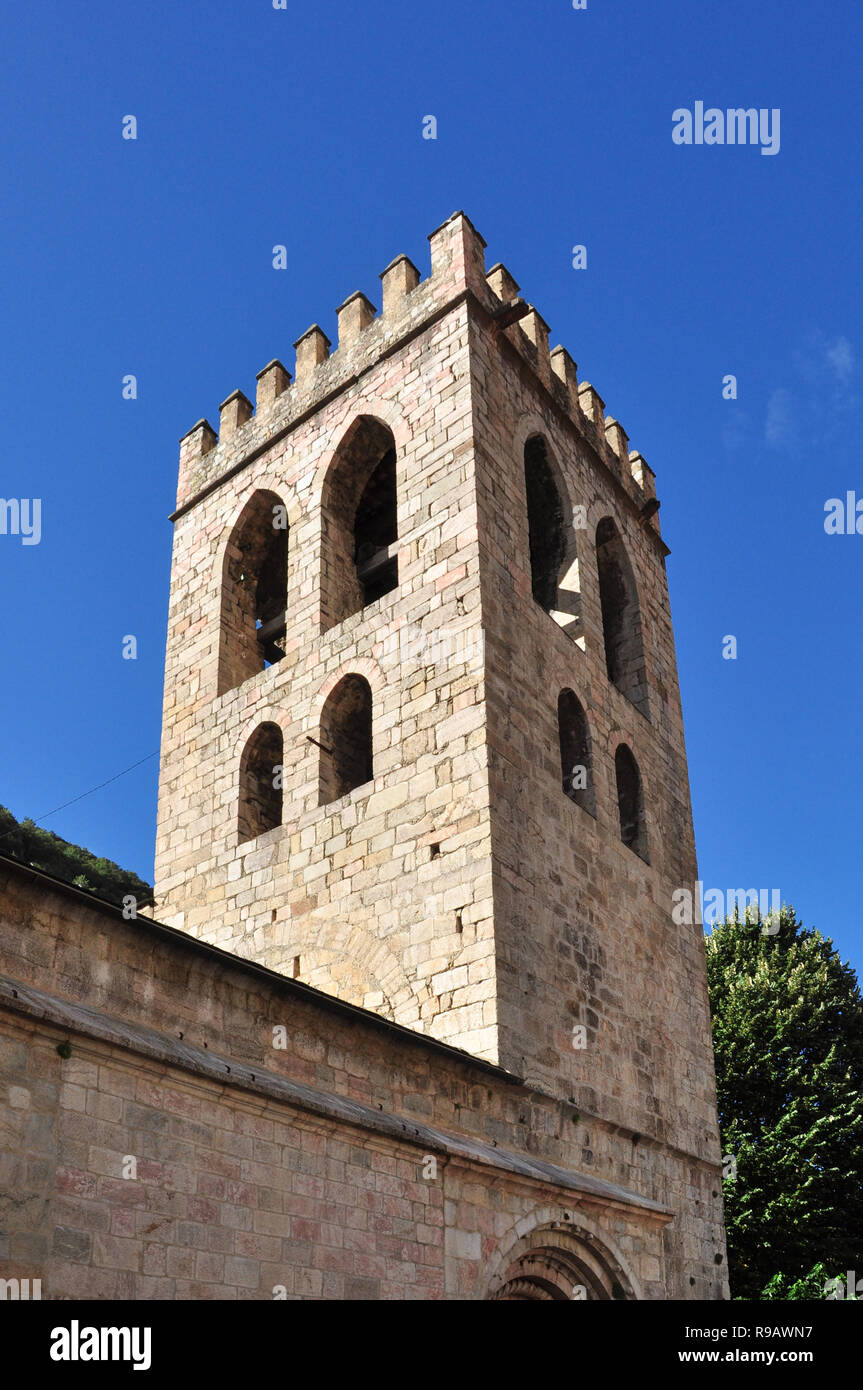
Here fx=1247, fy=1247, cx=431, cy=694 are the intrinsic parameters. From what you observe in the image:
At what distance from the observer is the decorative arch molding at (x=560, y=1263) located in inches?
378

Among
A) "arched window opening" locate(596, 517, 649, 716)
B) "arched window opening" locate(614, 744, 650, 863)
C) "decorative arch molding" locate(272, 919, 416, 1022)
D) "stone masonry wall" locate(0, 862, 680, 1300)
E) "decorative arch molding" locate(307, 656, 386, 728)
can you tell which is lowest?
"stone masonry wall" locate(0, 862, 680, 1300)

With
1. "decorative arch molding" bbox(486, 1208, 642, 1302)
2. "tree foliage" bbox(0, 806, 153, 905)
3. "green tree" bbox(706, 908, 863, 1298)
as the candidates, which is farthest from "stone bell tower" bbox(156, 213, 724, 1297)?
"tree foliage" bbox(0, 806, 153, 905)

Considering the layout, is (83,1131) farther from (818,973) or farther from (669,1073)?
(818,973)

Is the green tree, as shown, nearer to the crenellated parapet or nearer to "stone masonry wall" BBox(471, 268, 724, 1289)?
"stone masonry wall" BBox(471, 268, 724, 1289)

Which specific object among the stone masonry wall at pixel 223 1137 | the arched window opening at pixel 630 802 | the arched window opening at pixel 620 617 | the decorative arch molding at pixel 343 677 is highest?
the arched window opening at pixel 620 617

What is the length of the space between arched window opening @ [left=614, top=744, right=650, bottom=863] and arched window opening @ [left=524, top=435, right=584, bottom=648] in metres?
1.81

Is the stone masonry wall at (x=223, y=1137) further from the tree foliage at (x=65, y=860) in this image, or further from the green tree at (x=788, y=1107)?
the tree foliage at (x=65, y=860)

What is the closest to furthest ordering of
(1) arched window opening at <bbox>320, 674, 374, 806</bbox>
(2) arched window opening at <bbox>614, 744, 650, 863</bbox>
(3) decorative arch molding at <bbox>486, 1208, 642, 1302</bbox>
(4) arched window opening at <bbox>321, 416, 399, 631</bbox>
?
(3) decorative arch molding at <bbox>486, 1208, 642, 1302</bbox> → (1) arched window opening at <bbox>320, 674, 374, 806</bbox> → (4) arched window opening at <bbox>321, 416, 399, 631</bbox> → (2) arched window opening at <bbox>614, 744, 650, 863</bbox>

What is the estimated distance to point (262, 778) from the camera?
14672 mm

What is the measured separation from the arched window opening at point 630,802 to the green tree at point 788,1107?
241 inches

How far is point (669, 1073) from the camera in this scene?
13.7 meters

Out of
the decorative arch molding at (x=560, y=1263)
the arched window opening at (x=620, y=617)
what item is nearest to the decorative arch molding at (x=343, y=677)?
the arched window opening at (x=620, y=617)

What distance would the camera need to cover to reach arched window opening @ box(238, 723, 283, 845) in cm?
1438

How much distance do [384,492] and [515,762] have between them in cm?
570
